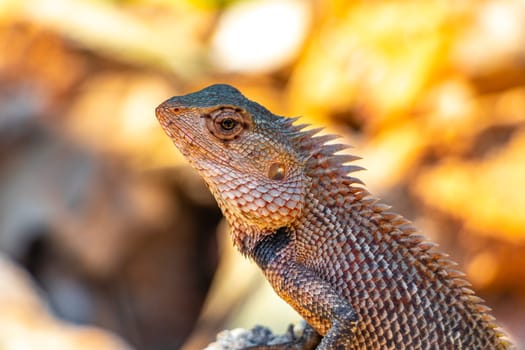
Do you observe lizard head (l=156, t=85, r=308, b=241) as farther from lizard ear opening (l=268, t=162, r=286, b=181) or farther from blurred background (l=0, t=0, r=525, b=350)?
blurred background (l=0, t=0, r=525, b=350)

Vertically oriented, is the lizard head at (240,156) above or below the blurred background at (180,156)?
below

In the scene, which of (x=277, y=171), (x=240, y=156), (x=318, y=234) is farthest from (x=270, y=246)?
(x=240, y=156)

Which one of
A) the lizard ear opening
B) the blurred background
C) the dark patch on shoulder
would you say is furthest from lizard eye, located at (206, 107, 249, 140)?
the blurred background

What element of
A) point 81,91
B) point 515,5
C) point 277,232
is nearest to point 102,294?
point 81,91

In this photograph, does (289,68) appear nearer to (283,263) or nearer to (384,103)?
(384,103)

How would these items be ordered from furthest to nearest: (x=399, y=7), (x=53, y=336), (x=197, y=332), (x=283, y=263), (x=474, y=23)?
(x=399, y=7), (x=474, y=23), (x=197, y=332), (x=53, y=336), (x=283, y=263)

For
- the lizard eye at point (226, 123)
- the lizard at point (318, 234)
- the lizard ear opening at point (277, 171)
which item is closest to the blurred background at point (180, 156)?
the lizard at point (318, 234)

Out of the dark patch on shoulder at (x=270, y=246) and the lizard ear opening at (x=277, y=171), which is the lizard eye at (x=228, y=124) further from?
the dark patch on shoulder at (x=270, y=246)
